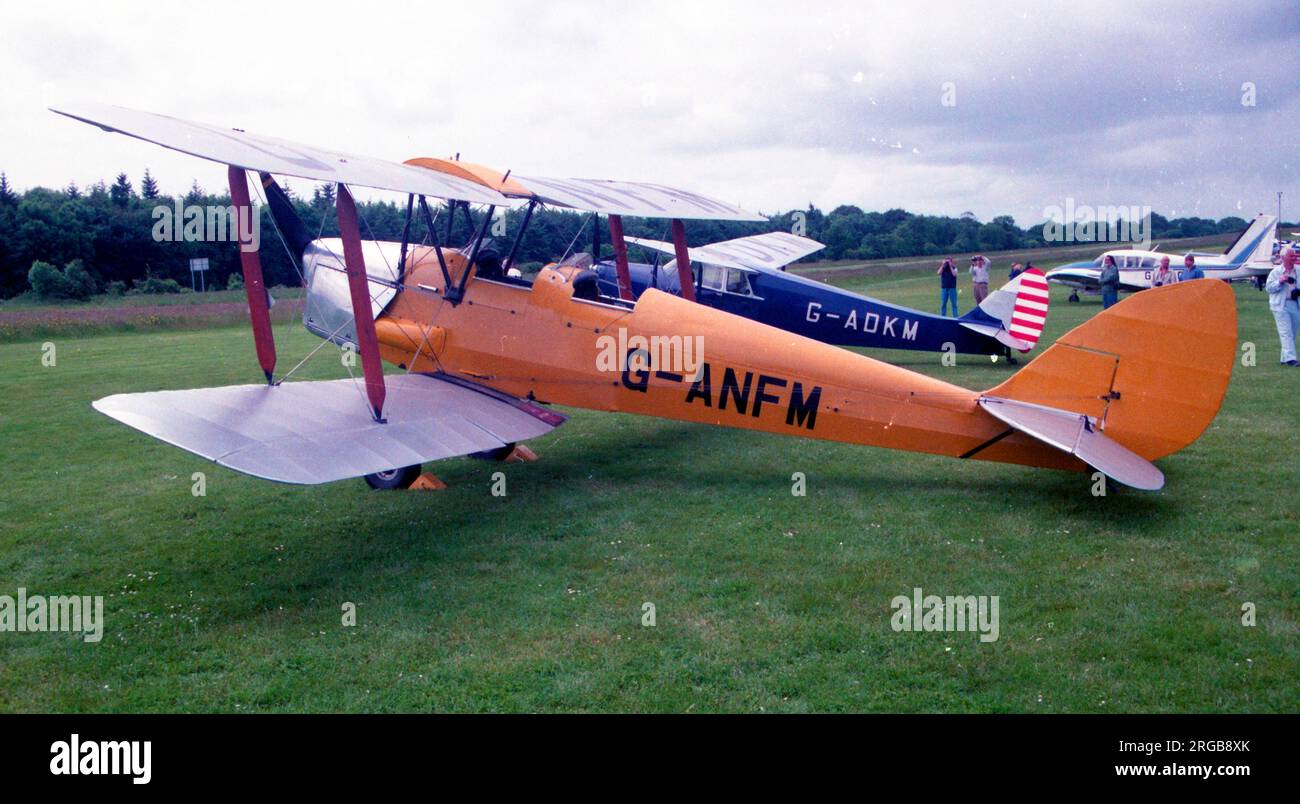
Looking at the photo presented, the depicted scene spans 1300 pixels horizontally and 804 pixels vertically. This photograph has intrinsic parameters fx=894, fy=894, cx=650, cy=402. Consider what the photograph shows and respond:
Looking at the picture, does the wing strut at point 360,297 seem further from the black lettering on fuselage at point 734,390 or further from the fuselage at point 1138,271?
the fuselage at point 1138,271

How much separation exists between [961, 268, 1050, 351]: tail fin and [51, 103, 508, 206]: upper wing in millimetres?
9680

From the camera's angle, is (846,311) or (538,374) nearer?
(538,374)

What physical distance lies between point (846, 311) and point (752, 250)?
3.57m

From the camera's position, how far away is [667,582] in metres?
5.50

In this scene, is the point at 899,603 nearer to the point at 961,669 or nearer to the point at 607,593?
the point at 961,669

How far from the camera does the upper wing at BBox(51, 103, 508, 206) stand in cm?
532

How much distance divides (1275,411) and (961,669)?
806cm

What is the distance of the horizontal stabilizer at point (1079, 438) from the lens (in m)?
5.93

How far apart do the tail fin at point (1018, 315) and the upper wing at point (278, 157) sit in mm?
9680

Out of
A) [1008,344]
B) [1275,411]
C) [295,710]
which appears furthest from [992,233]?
[295,710]
